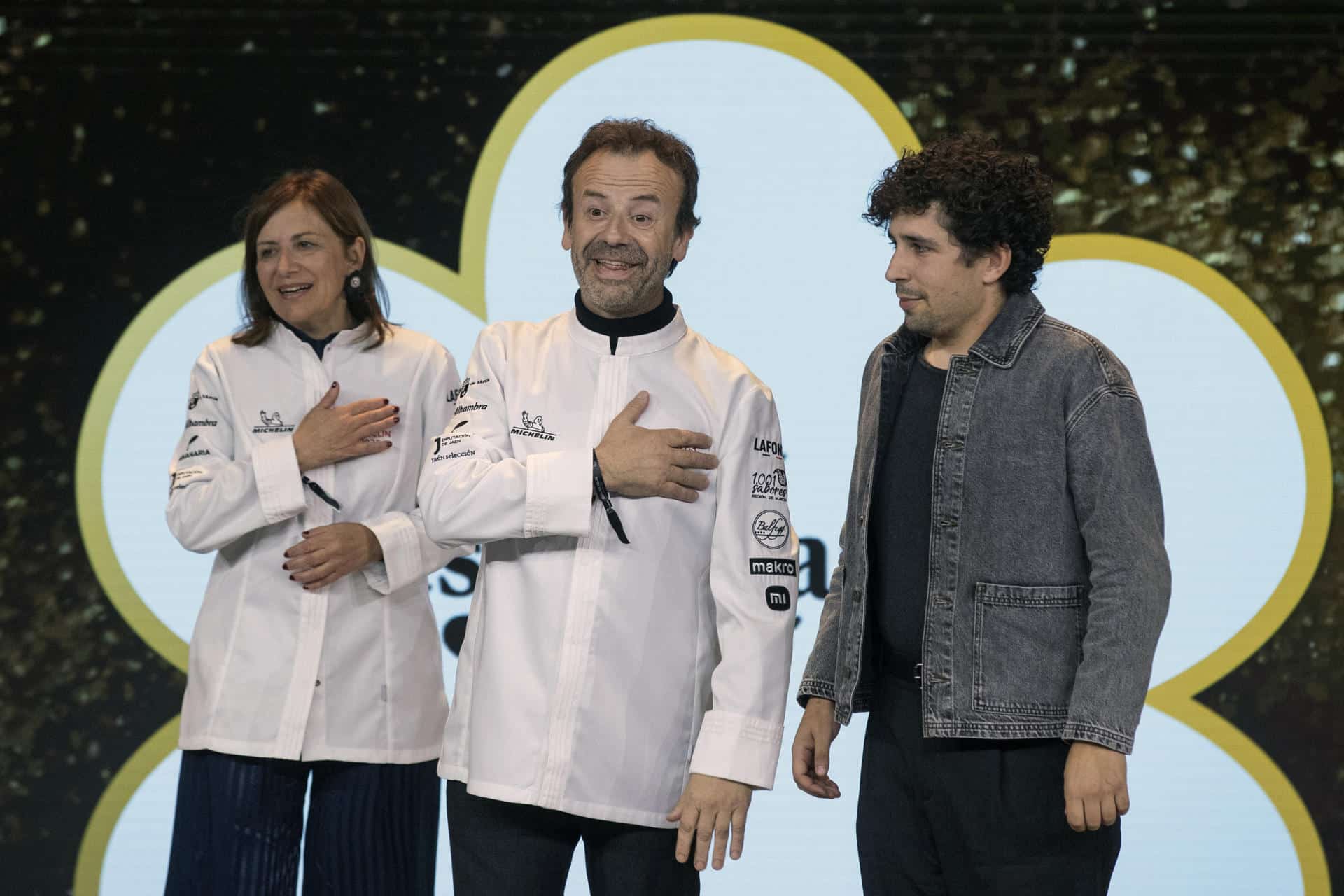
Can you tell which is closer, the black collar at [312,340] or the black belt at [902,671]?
the black belt at [902,671]

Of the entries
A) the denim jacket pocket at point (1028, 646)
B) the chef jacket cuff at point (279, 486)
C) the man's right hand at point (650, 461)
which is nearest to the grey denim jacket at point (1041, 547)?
the denim jacket pocket at point (1028, 646)

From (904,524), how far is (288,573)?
1140 millimetres

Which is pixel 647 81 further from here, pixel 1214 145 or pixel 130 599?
pixel 130 599

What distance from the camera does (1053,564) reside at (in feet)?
5.80

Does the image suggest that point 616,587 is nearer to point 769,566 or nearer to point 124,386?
point 769,566

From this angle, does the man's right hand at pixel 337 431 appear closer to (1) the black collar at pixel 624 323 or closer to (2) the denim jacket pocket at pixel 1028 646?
(1) the black collar at pixel 624 323

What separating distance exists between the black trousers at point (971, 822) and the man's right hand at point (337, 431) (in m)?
1.05

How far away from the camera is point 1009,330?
1.86 m

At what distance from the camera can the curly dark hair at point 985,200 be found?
6.16ft

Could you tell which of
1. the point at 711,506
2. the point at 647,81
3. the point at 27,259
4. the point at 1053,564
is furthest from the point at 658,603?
the point at 27,259

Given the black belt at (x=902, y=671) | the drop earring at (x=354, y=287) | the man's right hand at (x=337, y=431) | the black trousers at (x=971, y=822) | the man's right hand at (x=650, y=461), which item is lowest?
the black trousers at (x=971, y=822)

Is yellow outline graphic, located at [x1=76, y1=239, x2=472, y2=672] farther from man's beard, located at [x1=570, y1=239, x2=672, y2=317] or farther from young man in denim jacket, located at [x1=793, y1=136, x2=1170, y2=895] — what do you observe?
young man in denim jacket, located at [x1=793, y1=136, x2=1170, y2=895]

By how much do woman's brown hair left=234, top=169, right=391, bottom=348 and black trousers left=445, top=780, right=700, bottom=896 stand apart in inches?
41.0

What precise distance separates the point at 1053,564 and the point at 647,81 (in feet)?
6.76
